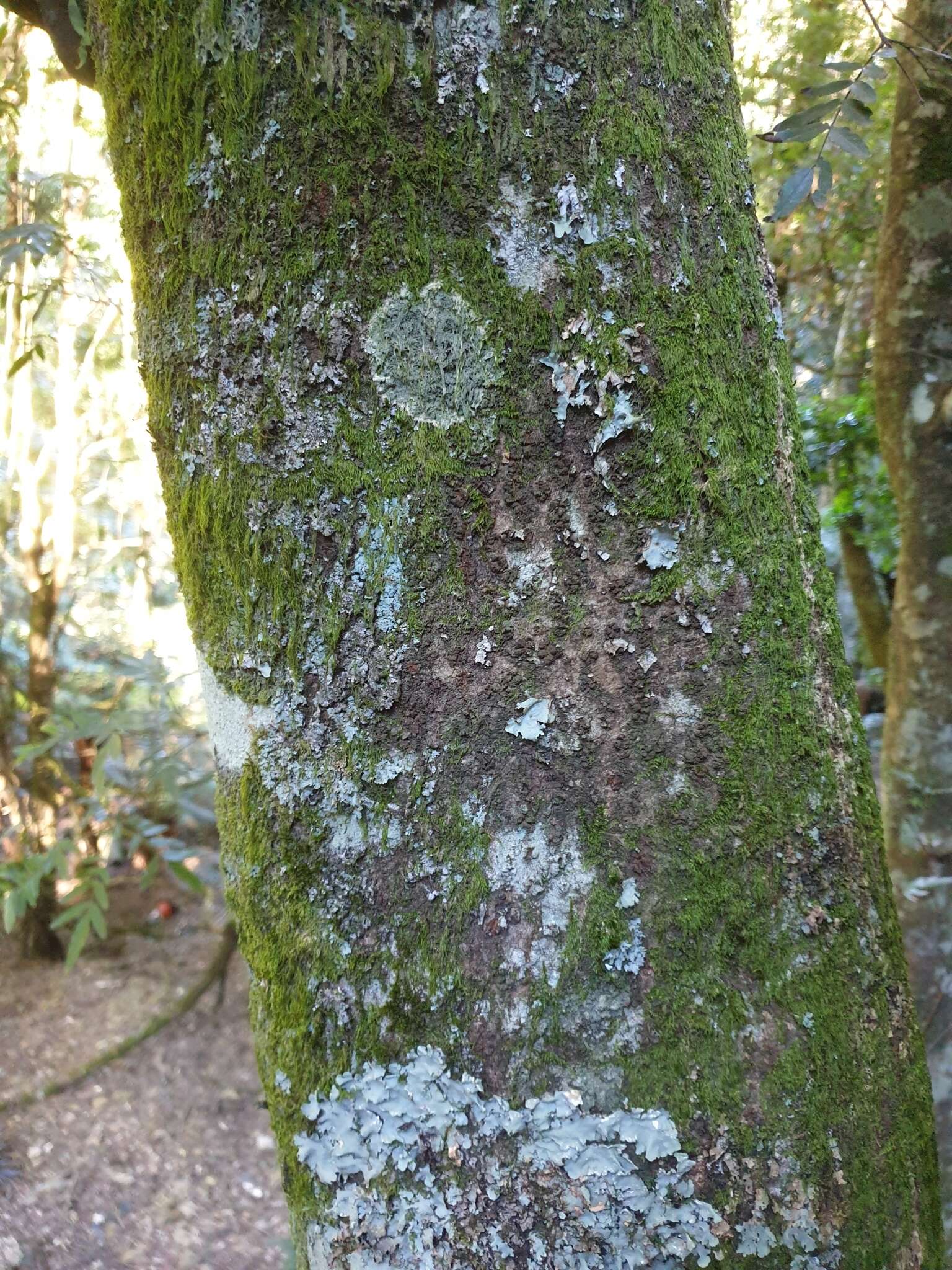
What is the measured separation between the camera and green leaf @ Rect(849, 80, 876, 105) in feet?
3.81

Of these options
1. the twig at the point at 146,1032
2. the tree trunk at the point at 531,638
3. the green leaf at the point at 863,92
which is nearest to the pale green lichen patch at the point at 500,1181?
A: the tree trunk at the point at 531,638

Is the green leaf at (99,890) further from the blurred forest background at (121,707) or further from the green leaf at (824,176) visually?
the green leaf at (824,176)

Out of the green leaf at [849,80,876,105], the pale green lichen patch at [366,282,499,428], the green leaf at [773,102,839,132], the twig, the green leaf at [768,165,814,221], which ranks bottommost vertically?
the twig

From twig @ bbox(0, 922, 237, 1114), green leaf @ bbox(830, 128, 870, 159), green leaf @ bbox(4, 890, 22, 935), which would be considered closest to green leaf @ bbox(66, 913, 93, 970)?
green leaf @ bbox(4, 890, 22, 935)

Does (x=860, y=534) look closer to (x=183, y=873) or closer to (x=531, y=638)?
(x=183, y=873)

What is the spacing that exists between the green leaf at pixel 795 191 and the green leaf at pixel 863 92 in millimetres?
98

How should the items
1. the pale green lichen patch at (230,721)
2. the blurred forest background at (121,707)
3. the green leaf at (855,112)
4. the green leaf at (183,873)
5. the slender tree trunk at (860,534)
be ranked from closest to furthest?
the pale green lichen patch at (230,721) → the green leaf at (855,112) → the blurred forest background at (121,707) → the green leaf at (183,873) → the slender tree trunk at (860,534)

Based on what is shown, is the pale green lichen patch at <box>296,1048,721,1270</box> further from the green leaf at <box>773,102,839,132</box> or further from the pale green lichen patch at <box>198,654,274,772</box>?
the green leaf at <box>773,102,839,132</box>

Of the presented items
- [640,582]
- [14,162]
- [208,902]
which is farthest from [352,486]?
[208,902]

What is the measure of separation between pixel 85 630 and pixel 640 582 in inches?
190

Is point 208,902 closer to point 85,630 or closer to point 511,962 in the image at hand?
point 85,630

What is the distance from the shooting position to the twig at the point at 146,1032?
309 centimetres

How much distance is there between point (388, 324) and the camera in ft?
2.31

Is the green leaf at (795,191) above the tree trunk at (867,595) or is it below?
above
